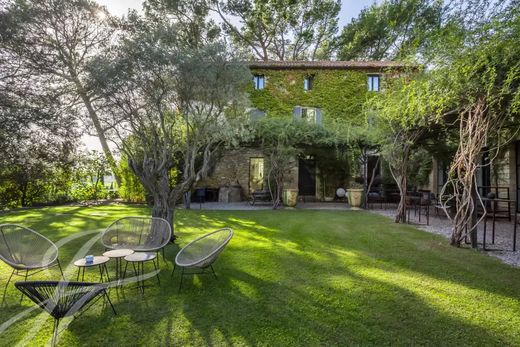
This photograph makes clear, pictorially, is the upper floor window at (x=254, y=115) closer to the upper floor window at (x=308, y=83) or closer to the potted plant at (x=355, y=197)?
the upper floor window at (x=308, y=83)

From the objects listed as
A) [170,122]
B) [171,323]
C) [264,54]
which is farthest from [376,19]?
[171,323]

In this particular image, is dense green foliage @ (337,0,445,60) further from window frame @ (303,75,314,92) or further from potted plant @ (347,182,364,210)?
potted plant @ (347,182,364,210)

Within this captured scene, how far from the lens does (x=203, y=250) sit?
379 centimetres

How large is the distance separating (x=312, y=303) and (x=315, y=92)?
46.0 feet

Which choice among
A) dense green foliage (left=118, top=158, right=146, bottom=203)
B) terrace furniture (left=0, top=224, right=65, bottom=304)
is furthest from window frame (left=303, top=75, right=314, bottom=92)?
terrace furniture (left=0, top=224, right=65, bottom=304)

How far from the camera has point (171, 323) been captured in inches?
105

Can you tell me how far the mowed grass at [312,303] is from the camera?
2465mm

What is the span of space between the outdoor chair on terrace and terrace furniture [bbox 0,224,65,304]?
2.44 ft

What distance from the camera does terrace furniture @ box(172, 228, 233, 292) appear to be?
11.4 feet

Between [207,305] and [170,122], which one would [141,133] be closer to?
[170,122]

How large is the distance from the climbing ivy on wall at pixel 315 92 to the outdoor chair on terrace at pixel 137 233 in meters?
11.9

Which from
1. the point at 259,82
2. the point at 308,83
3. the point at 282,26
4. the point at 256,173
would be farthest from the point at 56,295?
the point at 282,26

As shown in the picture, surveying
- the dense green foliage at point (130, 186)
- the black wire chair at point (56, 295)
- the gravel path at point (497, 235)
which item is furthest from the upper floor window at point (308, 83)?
the black wire chair at point (56, 295)

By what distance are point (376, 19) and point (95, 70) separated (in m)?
18.1
